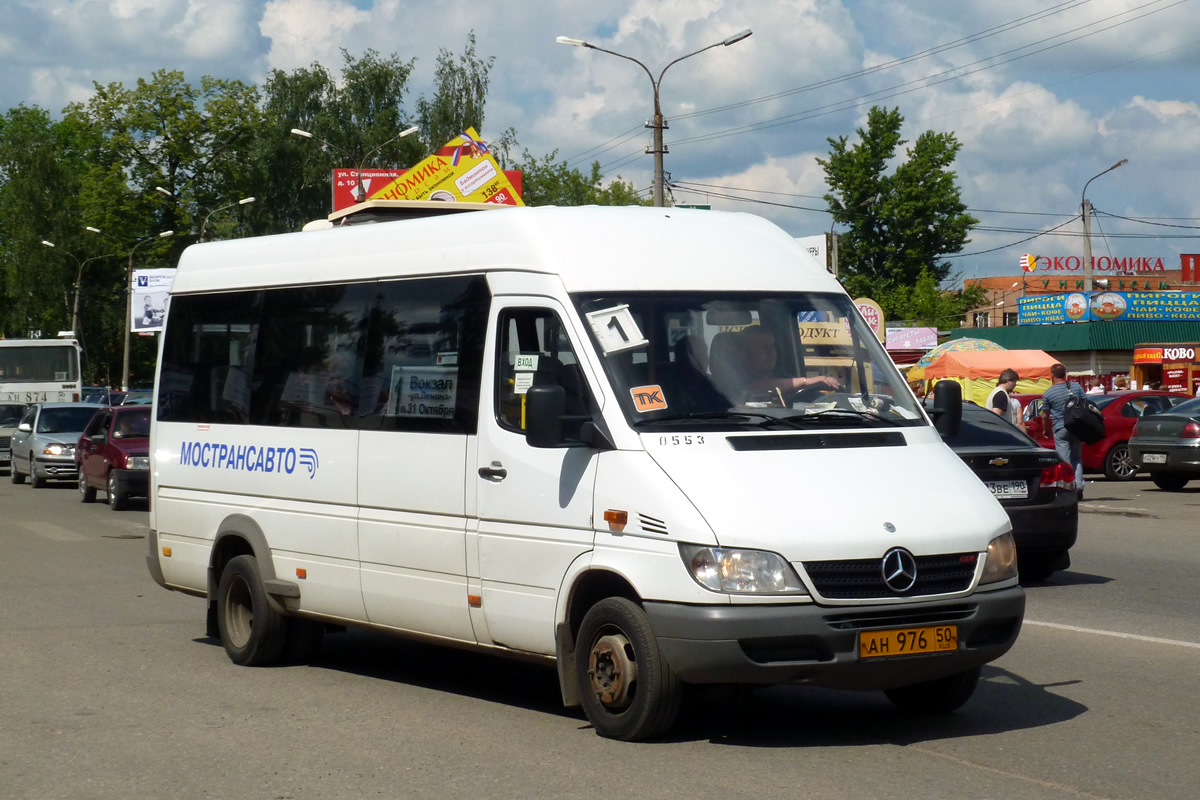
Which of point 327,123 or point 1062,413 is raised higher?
point 327,123

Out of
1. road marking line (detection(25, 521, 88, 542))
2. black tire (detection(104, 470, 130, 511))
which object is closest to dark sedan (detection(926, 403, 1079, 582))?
road marking line (detection(25, 521, 88, 542))

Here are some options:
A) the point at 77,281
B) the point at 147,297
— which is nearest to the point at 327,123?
the point at 147,297

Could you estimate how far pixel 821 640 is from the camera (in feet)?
20.7

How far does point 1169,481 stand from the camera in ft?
84.1

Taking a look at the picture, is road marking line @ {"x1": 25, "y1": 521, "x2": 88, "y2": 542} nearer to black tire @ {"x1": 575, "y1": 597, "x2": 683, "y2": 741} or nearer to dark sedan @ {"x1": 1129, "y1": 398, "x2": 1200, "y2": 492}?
black tire @ {"x1": 575, "y1": 597, "x2": 683, "y2": 741}

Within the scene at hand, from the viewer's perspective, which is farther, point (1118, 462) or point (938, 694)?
point (1118, 462)

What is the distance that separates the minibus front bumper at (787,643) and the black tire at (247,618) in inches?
133

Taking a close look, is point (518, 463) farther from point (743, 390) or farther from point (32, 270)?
point (32, 270)

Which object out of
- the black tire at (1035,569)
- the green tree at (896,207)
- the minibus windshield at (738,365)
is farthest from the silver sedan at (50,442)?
the green tree at (896,207)

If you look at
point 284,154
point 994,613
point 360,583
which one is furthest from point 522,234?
point 284,154

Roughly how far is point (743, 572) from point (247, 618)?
4.14 m

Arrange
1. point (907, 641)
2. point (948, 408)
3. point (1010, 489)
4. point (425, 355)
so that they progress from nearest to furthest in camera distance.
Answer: point (907, 641) < point (948, 408) < point (425, 355) < point (1010, 489)

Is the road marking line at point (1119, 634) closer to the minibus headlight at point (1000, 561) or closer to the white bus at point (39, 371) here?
the minibus headlight at point (1000, 561)

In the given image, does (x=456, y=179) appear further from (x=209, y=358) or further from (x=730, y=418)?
(x=730, y=418)
